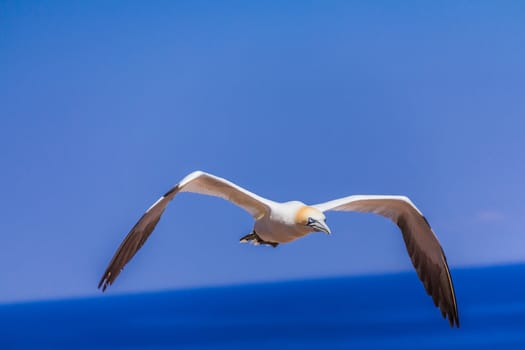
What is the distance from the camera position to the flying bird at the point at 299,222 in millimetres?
9359

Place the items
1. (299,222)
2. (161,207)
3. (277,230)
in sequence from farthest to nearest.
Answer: (277,230)
(161,207)
(299,222)

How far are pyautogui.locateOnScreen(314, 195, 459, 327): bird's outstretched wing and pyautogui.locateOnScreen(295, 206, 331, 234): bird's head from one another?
1149mm

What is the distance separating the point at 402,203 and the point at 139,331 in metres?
35.4

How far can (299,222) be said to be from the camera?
924 centimetres

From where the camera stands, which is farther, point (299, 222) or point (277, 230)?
point (277, 230)

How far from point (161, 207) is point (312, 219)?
5.32 ft

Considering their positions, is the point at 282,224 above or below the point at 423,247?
above

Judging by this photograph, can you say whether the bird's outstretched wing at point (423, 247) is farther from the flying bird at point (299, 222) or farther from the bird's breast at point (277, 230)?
the bird's breast at point (277, 230)

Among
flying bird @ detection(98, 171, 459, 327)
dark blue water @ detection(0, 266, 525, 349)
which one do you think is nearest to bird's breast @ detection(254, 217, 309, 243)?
flying bird @ detection(98, 171, 459, 327)

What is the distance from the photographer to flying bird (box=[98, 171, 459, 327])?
936 cm

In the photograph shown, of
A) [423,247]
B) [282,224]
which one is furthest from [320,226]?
[423,247]

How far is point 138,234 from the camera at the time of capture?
9.61m

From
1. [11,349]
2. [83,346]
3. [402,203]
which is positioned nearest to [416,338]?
[83,346]

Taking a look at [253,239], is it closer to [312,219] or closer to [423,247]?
[312,219]
